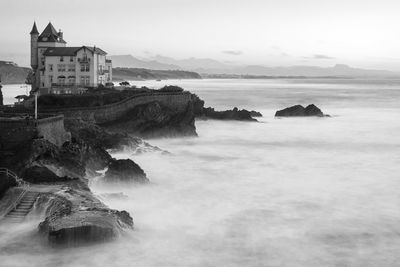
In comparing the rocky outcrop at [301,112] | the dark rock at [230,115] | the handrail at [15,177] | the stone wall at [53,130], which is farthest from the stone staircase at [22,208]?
the rocky outcrop at [301,112]

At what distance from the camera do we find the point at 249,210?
24688mm

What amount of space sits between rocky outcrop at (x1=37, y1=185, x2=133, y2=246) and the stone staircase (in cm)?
41

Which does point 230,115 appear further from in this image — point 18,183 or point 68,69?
point 18,183

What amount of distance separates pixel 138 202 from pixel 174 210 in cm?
195

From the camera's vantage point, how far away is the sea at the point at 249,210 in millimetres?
18297

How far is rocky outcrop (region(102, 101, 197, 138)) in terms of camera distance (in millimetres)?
46469

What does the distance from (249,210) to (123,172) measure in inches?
294

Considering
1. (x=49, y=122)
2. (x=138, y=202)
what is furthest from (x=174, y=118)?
(x=138, y=202)

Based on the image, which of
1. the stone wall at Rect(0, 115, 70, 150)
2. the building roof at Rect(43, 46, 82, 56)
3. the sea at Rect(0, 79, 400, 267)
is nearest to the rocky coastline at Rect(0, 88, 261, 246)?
the stone wall at Rect(0, 115, 70, 150)

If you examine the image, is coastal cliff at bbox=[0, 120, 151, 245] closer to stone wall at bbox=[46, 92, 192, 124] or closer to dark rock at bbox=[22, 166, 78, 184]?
dark rock at bbox=[22, 166, 78, 184]

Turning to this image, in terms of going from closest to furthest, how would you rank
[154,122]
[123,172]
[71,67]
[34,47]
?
[123,172]
[154,122]
[71,67]
[34,47]

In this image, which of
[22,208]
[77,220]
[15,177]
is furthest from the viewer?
[15,177]

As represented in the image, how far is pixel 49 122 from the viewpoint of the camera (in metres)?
28.5

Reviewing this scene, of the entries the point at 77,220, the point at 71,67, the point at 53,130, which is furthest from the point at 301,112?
the point at 77,220
